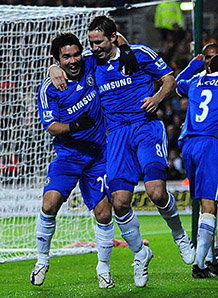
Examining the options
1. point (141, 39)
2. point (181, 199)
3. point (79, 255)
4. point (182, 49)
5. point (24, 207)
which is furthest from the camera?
point (141, 39)

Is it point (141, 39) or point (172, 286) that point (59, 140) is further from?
point (141, 39)

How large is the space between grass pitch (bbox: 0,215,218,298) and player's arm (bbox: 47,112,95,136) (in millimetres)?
1266

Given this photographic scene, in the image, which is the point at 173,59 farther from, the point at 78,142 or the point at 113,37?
the point at 113,37

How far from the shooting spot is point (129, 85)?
5.65 m

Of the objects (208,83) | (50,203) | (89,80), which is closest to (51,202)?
(50,203)

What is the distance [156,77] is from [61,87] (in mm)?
779

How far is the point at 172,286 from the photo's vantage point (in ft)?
18.5

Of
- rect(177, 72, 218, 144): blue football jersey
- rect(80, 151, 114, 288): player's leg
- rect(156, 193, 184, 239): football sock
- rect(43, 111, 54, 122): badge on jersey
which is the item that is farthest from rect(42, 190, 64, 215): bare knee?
rect(177, 72, 218, 144): blue football jersey

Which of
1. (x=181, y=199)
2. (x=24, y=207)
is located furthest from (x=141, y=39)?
(x=24, y=207)

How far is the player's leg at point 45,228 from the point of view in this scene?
5676 millimetres

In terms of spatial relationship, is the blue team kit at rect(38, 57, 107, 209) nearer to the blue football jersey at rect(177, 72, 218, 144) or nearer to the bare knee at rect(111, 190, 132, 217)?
the bare knee at rect(111, 190, 132, 217)

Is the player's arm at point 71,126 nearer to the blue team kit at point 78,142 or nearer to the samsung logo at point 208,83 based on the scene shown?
the blue team kit at point 78,142

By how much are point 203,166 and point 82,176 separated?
40.7 inches

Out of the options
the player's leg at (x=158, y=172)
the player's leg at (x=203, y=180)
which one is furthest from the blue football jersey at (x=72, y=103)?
Result: the player's leg at (x=203, y=180)
